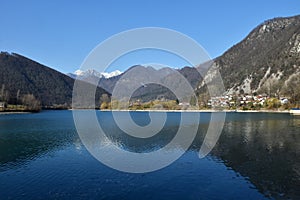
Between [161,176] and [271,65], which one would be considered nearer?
[161,176]

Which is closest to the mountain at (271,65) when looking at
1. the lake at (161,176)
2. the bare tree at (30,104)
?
the lake at (161,176)

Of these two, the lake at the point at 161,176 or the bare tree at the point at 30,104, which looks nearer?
the lake at the point at 161,176

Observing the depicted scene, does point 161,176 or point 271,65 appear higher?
point 271,65

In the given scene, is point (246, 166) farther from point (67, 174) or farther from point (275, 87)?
point (275, 87)

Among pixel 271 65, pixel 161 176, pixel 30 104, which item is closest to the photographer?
pixel 161 176

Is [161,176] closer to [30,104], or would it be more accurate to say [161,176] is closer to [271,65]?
[30,104]

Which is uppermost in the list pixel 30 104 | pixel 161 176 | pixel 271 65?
pixel 271 65

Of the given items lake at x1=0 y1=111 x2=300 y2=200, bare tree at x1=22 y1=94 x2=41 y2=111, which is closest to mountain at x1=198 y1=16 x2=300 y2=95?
lake at x1=0 y1=111 x2=300 y2=200

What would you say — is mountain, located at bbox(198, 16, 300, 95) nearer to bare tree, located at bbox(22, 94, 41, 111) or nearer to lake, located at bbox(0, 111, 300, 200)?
lake, located at bbox(0, 111, 300, 200)

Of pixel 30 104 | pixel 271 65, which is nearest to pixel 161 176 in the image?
pixel 30 104

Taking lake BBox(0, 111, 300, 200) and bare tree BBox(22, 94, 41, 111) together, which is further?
bare tree BBox(22, 94, 41, 111)

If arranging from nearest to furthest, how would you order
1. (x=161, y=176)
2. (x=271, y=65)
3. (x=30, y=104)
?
1. (x=161, y=176)
2. (x=30, y=104)
3. (x=271, y=65)

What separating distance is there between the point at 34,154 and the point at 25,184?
9.46 meters

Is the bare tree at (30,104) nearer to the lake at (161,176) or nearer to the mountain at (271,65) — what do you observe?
the lake at (161,176)
